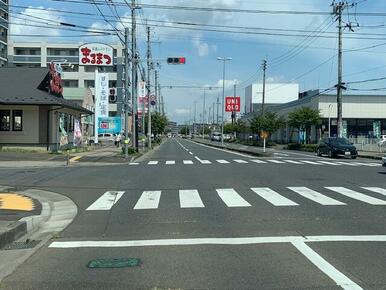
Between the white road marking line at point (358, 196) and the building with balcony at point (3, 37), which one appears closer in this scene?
the white road marking line at point (358, 196)

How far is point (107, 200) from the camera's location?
46.3 ft

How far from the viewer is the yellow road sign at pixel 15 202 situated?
1218 cm

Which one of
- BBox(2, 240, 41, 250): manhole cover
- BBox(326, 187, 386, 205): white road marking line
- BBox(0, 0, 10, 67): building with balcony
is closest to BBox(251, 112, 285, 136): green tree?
BBox(0, 0, 10, 67): building with balcony

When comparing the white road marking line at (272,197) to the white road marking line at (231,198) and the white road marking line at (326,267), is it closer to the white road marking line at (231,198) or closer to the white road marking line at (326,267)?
the white road marking line at (231,198)

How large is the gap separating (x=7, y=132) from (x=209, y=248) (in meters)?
31.7

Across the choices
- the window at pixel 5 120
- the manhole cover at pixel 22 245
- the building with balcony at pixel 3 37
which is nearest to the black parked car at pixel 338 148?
the window at pixel 5 120

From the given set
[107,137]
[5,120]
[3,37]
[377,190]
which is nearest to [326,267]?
[377,190]

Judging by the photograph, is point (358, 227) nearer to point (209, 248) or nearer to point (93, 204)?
point (209, 248)

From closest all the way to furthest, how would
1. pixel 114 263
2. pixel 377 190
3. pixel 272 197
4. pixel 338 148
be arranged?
1. pixel 114 263
2. pixel 272 197
3. pixel 377 190
4. pixel 338 148

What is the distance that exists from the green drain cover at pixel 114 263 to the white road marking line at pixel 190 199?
17.3ft

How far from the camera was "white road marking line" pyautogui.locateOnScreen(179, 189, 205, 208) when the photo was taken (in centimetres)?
1290

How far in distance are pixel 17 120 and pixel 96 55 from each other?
1190 centimetres

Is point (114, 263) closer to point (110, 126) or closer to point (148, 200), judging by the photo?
point (148, 200)

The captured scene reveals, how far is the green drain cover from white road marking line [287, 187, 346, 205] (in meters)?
6.94
